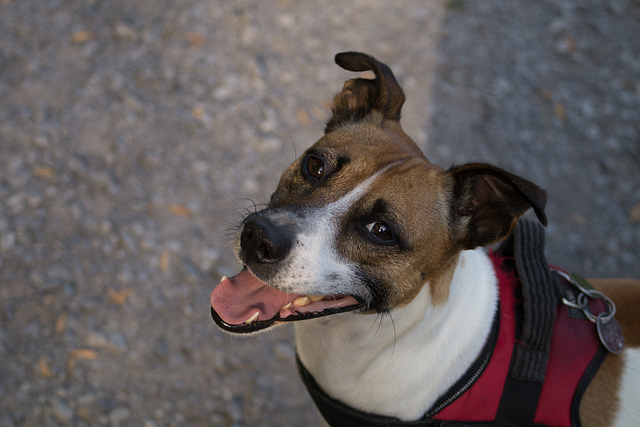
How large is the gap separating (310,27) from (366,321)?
4155 mm

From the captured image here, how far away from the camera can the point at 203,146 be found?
494cm

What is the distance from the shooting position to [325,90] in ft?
18.0

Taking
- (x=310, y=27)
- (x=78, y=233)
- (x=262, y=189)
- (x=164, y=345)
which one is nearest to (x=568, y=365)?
(x=164, y=345)

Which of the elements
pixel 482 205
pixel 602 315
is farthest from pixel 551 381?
pixel 482 205

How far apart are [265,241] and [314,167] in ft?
1.90

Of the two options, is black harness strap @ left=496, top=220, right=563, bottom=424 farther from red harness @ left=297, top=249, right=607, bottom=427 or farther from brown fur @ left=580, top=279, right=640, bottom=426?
brown fur @ left=580, top=279, right=640, bottom=426

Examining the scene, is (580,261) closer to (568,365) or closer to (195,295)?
(568,365)

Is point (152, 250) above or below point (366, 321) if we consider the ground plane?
below

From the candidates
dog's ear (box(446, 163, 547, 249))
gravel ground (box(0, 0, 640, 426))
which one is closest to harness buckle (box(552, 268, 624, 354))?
dog's ear (box(446, 163, 547, 249))

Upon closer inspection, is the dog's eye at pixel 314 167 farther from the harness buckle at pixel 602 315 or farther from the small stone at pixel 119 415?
the small stone at pixel 119 415

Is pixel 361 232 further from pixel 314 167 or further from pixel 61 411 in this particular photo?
pixel 61 411

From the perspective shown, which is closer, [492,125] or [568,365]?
[568,365]

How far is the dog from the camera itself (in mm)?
2420

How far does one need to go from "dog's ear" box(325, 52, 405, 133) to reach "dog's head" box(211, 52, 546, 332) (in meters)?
0.34
